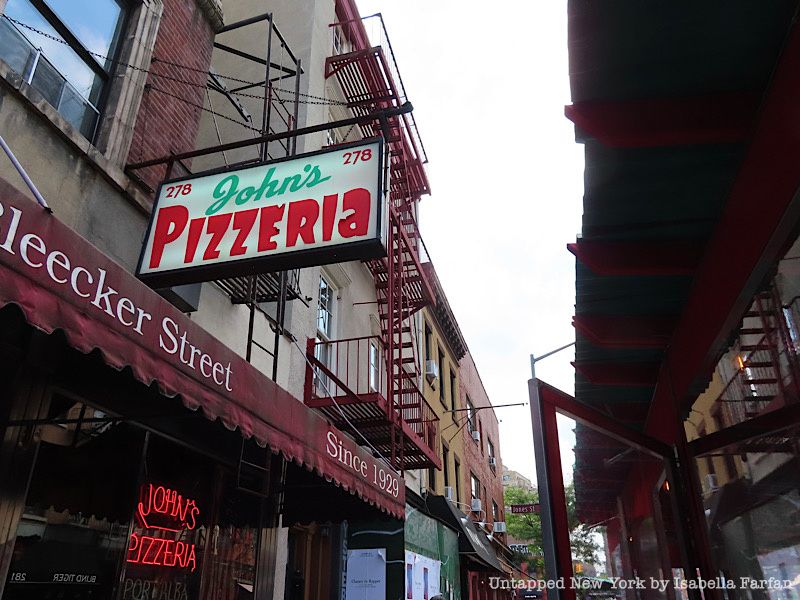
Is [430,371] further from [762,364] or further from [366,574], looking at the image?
[762,364]

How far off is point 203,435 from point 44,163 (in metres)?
3.05

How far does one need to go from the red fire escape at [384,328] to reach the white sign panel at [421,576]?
182cm

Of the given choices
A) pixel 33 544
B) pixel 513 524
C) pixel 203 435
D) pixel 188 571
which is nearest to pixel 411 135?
pixel 203 435

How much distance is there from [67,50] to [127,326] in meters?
4.33

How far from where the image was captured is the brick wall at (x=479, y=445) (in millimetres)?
23125

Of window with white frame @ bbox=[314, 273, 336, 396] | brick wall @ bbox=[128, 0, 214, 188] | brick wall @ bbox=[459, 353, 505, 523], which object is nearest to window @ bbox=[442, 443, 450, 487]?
brick wall @ bbox=[459, 353, 505, 523]

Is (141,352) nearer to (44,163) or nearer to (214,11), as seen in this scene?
(44,163)

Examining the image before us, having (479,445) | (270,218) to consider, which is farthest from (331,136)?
(479,445)

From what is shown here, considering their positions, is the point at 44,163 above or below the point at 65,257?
above

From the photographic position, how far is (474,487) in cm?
2389

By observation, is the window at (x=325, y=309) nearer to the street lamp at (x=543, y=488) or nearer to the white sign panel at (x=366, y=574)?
the white sign panel at (x=366, y=574)

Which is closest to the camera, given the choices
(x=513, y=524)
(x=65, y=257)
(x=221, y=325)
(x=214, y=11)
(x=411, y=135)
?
(x=65, y=257)

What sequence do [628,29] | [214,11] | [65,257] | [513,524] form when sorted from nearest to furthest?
[628,29], [65,257], [214,11], [513,524]

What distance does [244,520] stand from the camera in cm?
713
